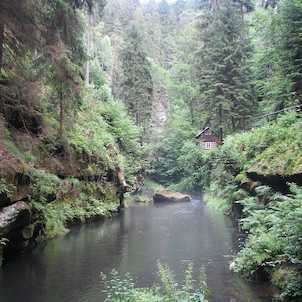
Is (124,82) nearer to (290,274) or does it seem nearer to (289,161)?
(289,161)

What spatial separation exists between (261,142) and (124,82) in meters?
25.3

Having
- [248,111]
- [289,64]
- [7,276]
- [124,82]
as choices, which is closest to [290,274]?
[7,276]

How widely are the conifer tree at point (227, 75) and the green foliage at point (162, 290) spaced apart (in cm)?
1787

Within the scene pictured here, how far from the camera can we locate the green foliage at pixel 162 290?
209 inches

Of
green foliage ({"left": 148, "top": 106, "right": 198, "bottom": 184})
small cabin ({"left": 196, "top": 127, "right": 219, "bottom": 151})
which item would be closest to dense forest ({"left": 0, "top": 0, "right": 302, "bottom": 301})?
small cabin ({"left": 196, "top": 127, "right": 219, "bottom": 151})

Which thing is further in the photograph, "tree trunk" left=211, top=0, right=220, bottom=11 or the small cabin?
the small cabin

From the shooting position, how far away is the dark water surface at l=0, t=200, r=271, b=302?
7016mm

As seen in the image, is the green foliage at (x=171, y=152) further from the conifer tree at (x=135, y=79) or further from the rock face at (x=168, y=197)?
the rock face at (x=168, y=197)

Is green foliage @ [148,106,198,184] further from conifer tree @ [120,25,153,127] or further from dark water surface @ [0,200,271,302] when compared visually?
dark water surface @ [0,200,271,302]

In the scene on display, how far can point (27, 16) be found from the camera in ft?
33.9

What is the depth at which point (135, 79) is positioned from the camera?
36.0 metres

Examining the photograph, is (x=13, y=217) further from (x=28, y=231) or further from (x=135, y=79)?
(x=135, y=79)

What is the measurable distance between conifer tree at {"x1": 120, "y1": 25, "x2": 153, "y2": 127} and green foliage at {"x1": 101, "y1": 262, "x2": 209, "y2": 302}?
95.7 ft

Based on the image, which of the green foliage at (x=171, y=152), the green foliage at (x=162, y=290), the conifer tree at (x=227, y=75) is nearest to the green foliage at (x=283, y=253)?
the green foliage at (x=162, y=290)
